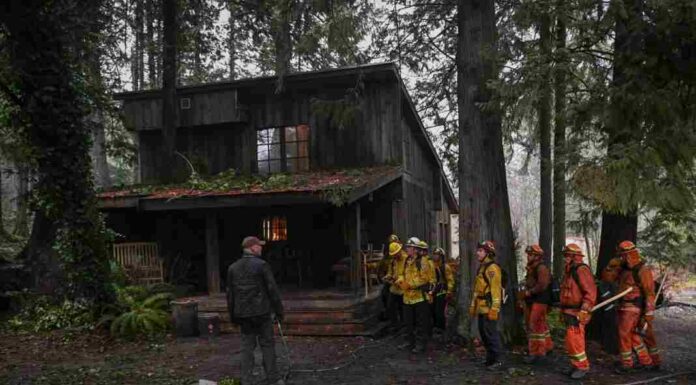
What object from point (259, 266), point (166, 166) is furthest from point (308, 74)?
point (259, 266)

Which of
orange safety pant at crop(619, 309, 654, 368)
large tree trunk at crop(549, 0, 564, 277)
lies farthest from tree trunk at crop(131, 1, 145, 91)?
orange safety pant at crop(619, 309, 654, 368)

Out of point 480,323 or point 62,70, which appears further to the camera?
point 62,70

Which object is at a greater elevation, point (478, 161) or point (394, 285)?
point (478, 161)

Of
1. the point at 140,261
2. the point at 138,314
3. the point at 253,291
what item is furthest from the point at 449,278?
the point at 140,261

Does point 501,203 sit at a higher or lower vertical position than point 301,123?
lower

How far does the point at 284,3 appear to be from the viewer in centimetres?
1110

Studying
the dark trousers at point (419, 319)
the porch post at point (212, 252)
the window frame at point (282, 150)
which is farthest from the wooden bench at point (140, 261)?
the dark trousers at point (419, 319)

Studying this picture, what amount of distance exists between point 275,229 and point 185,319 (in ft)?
18.8

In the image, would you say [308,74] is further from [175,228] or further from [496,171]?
[496,171]

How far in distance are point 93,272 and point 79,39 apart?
628cm

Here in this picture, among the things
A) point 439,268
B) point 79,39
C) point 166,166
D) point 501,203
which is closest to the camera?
point 501,203

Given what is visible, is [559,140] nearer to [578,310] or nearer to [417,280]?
[417,280]

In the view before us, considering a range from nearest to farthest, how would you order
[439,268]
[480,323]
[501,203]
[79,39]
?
1. [480,323]
2. [501,203]
3. [439,268]
4. [79,39]

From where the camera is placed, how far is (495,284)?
8.62 metres
